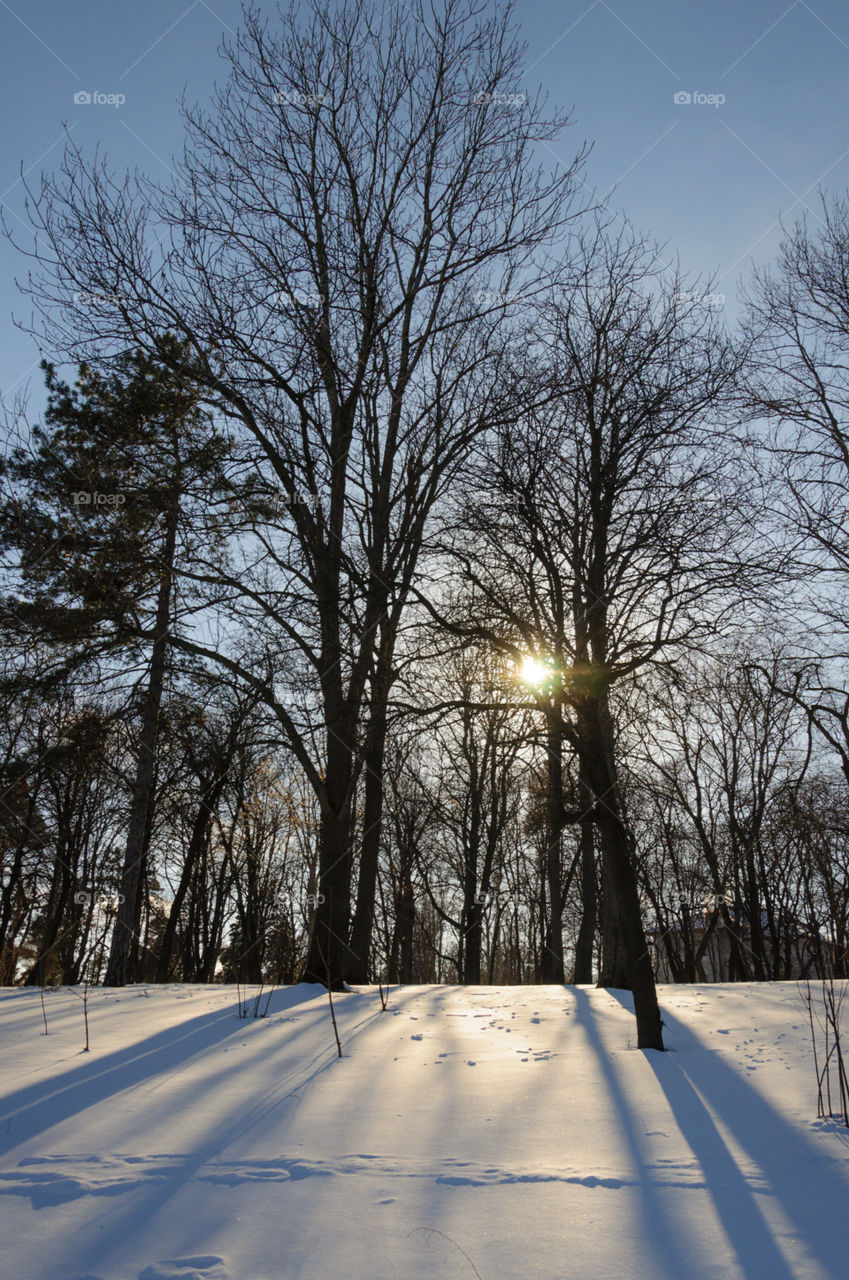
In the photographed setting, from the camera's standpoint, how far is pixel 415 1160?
298 centimetres

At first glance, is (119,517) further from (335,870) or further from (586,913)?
(586,913)

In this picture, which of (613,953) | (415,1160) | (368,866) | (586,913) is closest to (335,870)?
(368,866)

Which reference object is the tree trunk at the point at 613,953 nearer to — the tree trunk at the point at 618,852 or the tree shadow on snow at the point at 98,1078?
the tree trunk at the point at 618,852

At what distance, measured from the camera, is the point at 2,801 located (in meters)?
13.4

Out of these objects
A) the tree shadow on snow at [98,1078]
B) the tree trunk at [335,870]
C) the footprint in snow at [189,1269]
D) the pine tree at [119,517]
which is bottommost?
the tree shadow on snow at [98,1078]

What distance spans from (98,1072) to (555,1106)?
2.43 metres

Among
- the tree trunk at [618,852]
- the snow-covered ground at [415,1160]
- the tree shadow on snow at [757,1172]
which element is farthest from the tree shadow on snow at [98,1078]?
the tree trunk at [618,852]

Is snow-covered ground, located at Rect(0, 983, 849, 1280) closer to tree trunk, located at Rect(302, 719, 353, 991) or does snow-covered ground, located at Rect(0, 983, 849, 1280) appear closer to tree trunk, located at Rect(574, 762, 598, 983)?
tree trunk, located at Rect(302, 719, 353, 991)

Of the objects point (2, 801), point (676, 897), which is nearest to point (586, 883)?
point (2, 801)

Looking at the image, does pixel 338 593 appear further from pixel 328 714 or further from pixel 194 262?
pixel 194 262

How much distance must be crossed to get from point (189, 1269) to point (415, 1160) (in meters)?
1.05

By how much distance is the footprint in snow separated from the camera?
6.86 feet

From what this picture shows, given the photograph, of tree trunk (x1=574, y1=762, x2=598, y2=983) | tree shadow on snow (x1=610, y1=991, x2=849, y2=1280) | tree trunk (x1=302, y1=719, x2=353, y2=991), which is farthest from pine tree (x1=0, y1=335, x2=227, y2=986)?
tree trunk (x1=574, y1=762, x2=598, y2=983)

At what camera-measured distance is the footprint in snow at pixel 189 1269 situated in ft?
6.86
